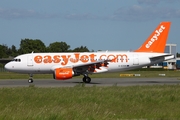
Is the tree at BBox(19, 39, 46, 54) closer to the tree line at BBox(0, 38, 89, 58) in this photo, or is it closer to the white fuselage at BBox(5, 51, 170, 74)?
the tree line at BBox(0, 38, 89, 58)

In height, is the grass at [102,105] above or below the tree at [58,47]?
below

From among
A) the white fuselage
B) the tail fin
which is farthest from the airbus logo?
the white fuselage

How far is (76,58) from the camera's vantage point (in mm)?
38938

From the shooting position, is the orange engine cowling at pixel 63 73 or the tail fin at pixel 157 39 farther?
the tail fin at pixel 157 39

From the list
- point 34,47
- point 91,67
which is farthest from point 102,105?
point 34,47

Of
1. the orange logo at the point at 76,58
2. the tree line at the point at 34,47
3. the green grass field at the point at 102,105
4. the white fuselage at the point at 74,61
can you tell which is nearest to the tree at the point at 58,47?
the tree line at the point at 34,47

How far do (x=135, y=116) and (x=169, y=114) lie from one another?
1232 mm

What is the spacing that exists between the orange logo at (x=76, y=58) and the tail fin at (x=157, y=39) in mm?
3123

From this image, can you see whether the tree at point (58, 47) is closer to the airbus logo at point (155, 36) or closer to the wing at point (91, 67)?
the airbus logo at point (155, 36)

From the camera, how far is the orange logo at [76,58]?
38.8 m

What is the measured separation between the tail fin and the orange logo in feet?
10.2

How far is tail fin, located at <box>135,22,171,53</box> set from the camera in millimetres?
41094

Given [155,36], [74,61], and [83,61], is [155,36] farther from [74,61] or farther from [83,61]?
[74,61]

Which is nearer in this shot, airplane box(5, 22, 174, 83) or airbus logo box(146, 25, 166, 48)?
airplane box(5, 22, 174, 83)
